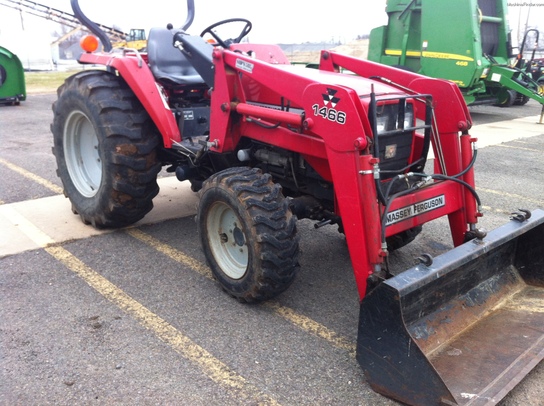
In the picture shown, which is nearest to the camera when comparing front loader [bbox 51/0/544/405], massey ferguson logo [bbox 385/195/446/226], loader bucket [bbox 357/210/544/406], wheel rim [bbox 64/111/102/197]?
loader bucket [bbox 357/210/544/406]

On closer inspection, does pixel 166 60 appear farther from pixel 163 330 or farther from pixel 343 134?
pixel 163 330

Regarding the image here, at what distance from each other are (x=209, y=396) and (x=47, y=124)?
9702mm

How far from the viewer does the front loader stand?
8.98 feet

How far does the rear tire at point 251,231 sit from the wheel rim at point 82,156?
1.87m

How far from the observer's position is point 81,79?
4.63 meters

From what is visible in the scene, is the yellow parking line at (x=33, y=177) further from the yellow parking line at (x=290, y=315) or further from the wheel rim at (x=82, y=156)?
the yellow parking line at (x=290, y=315)

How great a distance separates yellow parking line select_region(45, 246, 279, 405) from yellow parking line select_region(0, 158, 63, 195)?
208 cm

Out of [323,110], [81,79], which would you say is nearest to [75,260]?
[81,79]

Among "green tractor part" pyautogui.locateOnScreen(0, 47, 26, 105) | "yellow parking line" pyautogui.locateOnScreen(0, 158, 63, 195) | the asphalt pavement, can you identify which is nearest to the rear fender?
the asphalt pavement

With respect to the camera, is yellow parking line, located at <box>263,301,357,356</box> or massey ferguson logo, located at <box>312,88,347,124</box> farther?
yellow parking line, located at <box>263,301,357,356</box>

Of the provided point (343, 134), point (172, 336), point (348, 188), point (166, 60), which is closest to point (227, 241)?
point (172, 336)

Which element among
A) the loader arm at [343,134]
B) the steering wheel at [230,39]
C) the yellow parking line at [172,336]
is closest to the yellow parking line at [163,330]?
the yellow parking line at [172,336]

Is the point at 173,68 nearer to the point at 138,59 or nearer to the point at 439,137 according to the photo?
the point at 138,59

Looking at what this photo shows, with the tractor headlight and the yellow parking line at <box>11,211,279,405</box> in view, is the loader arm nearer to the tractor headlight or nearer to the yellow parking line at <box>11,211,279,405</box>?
the tractor headlight
